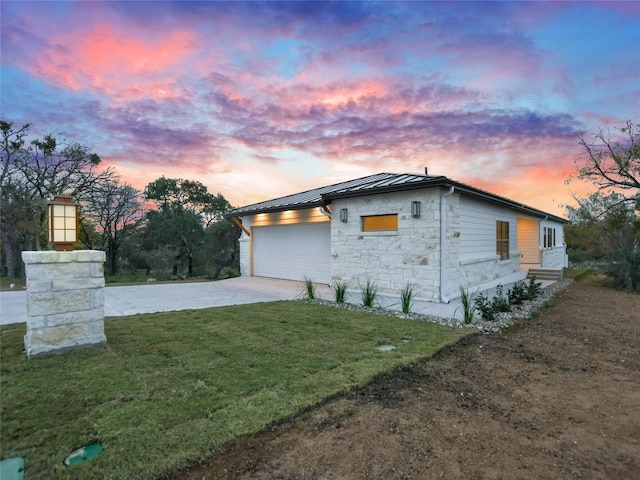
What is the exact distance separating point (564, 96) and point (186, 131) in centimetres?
1255

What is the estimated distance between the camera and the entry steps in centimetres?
1261

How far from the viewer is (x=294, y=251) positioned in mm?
11758

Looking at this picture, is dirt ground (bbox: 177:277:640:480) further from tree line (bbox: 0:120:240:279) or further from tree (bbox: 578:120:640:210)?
tree (bbox: 578:120:640:210)

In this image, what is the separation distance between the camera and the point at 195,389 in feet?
9.48

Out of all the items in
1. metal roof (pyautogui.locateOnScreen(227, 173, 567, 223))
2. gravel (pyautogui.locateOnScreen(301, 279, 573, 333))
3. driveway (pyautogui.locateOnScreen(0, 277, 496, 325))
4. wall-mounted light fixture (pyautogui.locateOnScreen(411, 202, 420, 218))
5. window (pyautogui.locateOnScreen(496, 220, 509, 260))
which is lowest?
gravel (pyautogui.locateOnScreen(301, 279, 573, 333))

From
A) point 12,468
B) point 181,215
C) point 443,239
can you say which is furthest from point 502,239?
point 181,215

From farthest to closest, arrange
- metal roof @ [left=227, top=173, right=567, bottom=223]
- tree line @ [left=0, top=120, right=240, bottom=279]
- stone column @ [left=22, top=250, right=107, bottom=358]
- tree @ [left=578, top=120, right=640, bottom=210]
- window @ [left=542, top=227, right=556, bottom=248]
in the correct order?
window @ [left=542, top=227, right=556, bottom=248]
tree line @ [left=0, top=120, right=240, bottom=279]
tree @ [left=578, top=120, right=640, bottom=210]
metal roof @ [left=227, top=173, right=567, bottom=223]
stone column @ [left=22, top=250, right=107, bottom=358]

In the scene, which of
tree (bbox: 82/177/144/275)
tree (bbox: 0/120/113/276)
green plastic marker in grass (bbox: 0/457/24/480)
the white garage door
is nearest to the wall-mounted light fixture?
the white garage door

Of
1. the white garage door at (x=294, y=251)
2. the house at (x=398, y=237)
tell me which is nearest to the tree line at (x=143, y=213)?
the white garage door at (x=294, y=251)

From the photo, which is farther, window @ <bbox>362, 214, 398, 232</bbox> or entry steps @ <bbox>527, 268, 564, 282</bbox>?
entry steps @ <bbox>527, 268, 564, 282</bbox>

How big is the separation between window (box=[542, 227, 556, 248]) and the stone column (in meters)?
17.8

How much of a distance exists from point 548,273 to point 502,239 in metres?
3.42

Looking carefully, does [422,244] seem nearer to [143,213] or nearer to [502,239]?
[502,239]

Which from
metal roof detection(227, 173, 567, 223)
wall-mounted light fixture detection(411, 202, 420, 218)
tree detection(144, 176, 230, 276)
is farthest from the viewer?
tree detection(144, 176, 230, 276)
